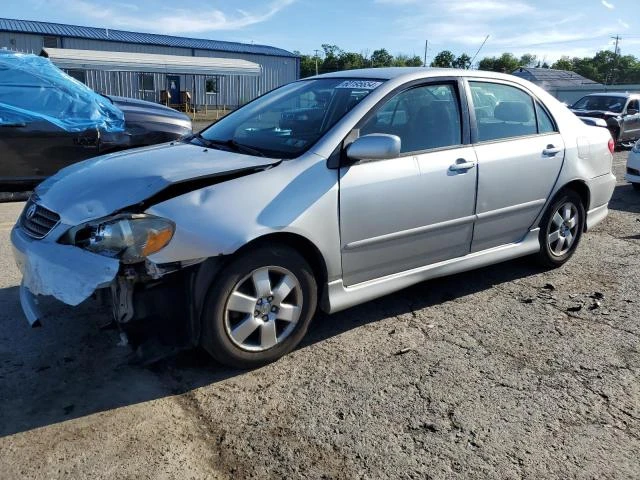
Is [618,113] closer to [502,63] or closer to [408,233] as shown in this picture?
[408,233]

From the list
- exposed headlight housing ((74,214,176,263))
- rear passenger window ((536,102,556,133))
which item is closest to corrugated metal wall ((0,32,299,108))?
rear passenger window ((536,102,556,133))

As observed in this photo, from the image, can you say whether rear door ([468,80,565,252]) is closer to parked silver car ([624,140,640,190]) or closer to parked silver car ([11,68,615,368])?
parked silver car ([11,68,615,368])

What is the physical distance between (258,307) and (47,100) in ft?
16.9

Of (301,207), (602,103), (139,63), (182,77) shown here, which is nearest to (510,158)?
(301,207)

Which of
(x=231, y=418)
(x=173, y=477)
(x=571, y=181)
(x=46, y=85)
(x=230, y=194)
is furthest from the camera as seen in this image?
(x=46, y=85)

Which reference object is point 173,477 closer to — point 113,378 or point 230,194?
point 113,378

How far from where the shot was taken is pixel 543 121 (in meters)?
4.70

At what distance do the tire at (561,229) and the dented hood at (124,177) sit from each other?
2661 millimetres

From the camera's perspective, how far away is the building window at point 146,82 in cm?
3359

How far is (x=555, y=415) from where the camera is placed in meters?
2.84

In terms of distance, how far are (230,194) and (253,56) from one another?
40030 mm

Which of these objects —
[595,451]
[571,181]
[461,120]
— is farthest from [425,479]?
[571,181]

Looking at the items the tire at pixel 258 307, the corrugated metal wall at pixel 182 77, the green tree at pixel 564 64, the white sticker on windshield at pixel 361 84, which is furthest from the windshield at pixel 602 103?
the green tree at pixel 564 64

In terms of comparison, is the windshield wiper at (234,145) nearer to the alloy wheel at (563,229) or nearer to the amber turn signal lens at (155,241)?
the amber turn signal lens at (155,241)
